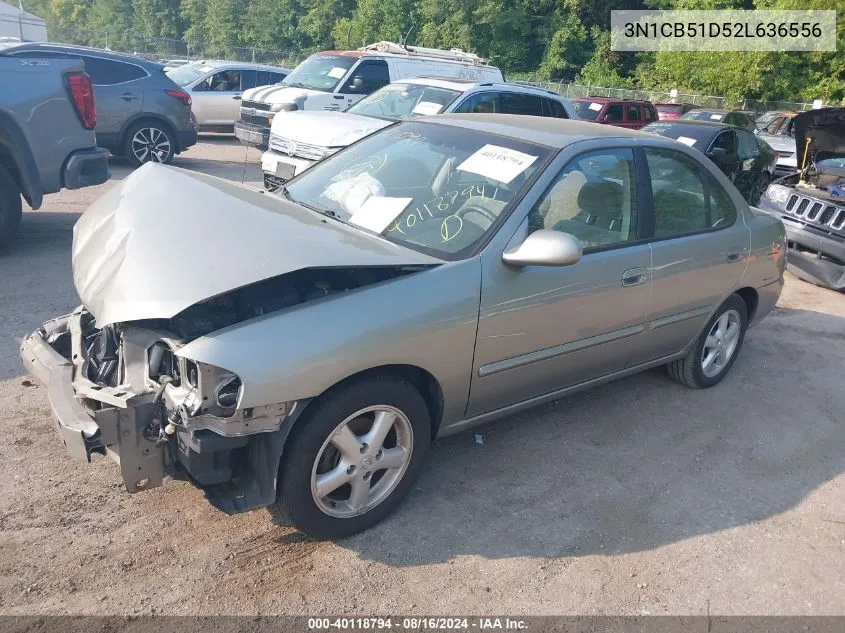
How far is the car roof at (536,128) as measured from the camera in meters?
3.94

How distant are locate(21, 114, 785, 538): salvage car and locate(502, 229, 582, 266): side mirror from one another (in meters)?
0.01

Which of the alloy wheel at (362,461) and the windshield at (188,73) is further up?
the windshield at (188,73)

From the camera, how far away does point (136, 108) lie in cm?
1062

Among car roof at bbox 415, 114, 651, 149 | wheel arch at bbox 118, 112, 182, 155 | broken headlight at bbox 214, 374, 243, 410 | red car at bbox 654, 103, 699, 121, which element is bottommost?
red car at bbox 654, 103, 699, 121

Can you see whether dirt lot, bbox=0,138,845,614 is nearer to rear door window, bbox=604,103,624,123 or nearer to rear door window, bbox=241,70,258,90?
rear door window, bbox=604,103,624,123

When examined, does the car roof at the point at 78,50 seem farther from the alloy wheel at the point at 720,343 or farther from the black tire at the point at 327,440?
the alloy wheel at the point at 720,343

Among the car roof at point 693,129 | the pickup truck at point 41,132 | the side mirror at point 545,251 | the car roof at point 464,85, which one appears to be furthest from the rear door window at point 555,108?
the side mirror at point 545,251

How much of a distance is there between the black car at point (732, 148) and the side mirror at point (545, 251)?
27.9 ft

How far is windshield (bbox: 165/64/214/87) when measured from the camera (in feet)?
52.9

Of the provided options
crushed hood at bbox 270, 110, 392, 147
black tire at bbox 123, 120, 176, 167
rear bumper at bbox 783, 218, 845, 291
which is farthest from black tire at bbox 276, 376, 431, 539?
black tire at bbox 123, 120, 176, 167

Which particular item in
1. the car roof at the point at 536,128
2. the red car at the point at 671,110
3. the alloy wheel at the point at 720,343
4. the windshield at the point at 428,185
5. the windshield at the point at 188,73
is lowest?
the red car at the point at 671,110

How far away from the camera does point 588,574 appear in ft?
10.3

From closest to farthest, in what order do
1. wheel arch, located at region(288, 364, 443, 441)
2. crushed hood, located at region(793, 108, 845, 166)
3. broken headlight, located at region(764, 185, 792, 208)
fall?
wheel arch, located at region(288, 364, 443, 441), broken headlight, located at region(764, 185, 792, 208), crushed hood, located at region(793, 108, 845, 166)

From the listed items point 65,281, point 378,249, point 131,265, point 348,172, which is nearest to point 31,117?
point 65,281
